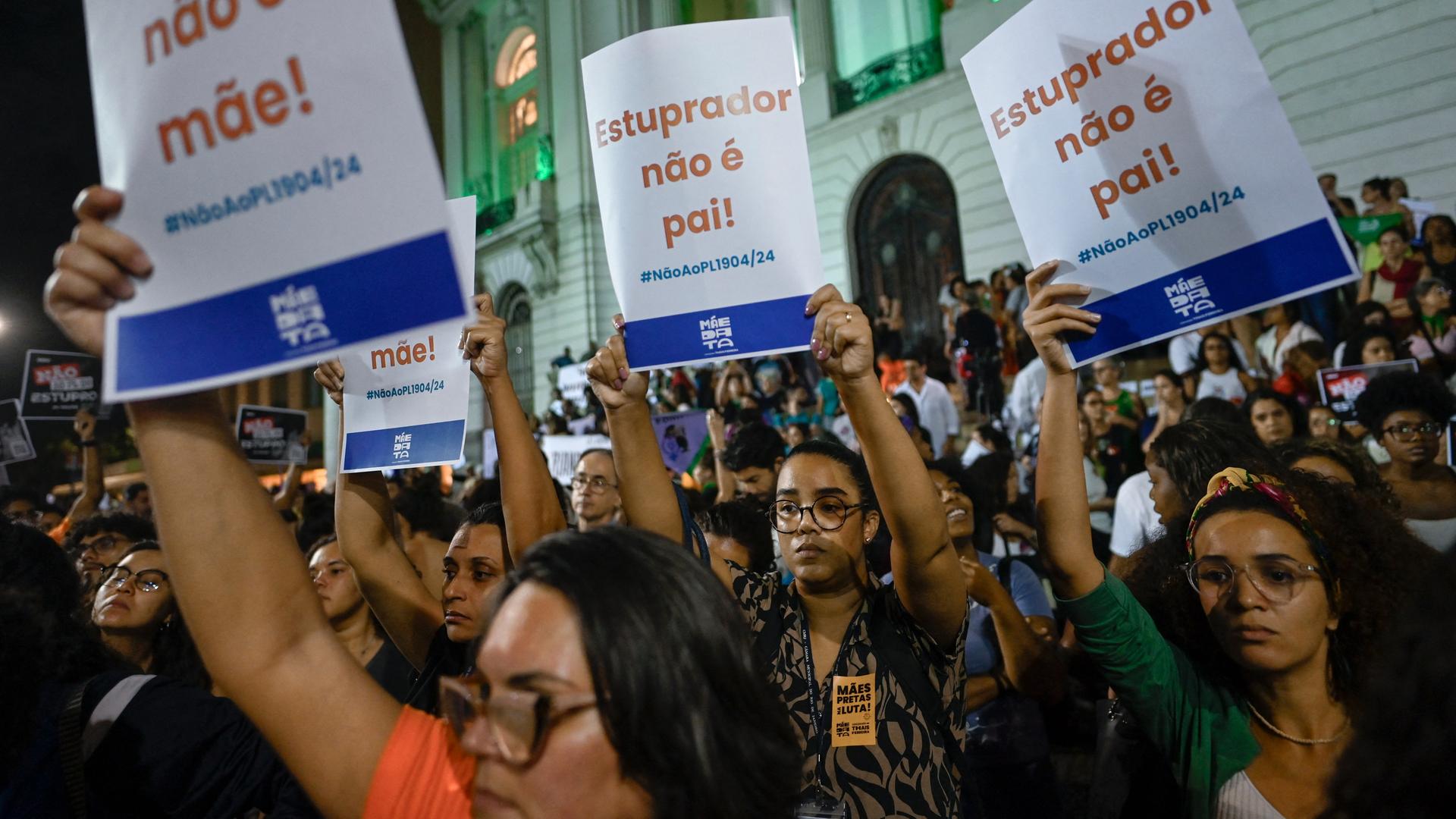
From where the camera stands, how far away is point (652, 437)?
2410 mm

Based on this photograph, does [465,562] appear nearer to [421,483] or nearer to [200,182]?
[200,182]

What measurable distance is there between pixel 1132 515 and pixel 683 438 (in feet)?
12.0

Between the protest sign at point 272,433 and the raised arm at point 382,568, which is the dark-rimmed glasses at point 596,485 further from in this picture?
the protest sign at point 272,433

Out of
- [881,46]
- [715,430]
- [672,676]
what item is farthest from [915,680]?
[881,46]

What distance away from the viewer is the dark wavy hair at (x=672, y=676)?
111cm

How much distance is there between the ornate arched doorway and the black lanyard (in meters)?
12.2

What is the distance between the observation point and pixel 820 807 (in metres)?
1.77

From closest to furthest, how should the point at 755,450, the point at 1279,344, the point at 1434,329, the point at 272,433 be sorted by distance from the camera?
1. the point at 755,450
2. the point at 1434,329
3. the point at 1279,344
4. the point at 272,433

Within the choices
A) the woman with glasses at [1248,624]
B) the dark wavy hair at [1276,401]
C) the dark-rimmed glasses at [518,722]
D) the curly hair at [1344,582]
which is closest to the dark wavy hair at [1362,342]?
the dark wavy hair at [1276,401]

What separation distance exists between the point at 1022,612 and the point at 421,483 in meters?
3.52

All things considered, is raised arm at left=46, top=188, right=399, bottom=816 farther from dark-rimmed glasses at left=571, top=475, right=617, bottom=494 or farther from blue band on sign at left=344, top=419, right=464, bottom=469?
dark-rimmed glasses at left=571, top=475, right=617, bottom=494

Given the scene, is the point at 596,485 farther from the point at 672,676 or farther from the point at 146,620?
the point at 672,676

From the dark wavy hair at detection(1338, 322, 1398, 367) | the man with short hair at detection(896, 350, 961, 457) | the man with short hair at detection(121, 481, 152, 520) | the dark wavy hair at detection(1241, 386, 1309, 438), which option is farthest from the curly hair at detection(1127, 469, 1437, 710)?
the man with short hair at detection(121, 481, 152, 520)

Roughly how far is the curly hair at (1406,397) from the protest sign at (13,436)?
8.80 meters
